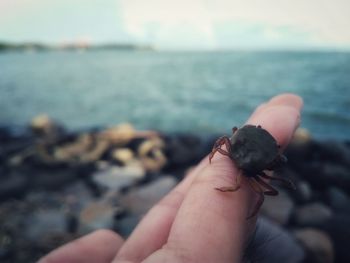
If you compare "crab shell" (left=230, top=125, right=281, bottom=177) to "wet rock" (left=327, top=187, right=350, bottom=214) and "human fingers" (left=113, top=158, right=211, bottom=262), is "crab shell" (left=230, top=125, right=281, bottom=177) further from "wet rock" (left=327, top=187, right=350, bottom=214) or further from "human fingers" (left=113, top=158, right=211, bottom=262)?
"wet rock" (left=327, top=187, right=350, bottom=214)

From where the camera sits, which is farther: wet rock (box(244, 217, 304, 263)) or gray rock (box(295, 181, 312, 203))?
gray rock (box(295, 181, 312, 203))

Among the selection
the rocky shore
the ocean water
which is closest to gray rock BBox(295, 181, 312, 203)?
the rocky shore

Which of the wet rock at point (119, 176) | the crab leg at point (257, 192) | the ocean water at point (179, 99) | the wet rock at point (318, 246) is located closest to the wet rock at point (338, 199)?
the wet rock at point (318, 246)

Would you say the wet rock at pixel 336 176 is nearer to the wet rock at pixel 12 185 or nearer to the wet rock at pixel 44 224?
the wet rock at pixel 44 224

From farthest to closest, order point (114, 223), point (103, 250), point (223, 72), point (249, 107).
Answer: point (223, 72) → point (249, 107) → point (114, 223) → point (103, 250)

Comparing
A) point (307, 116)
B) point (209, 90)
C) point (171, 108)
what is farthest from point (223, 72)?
point (307, 116)

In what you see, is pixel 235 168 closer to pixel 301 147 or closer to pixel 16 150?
pixel 301 147
